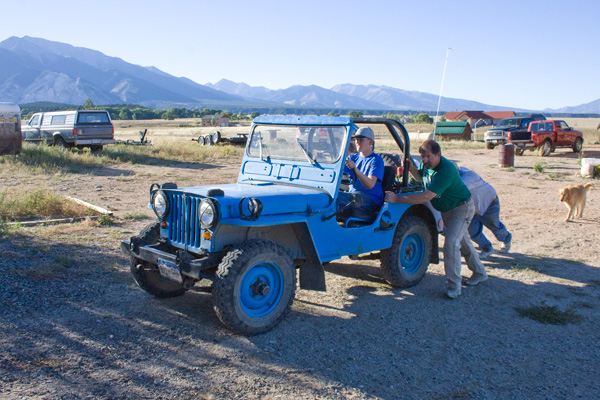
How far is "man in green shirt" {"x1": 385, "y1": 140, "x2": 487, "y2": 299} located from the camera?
218 inches

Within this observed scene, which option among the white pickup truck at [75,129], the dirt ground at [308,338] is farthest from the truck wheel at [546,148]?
the white pickup truck at [75,129]

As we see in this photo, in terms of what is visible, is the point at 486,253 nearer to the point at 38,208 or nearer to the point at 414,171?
the point at 414,171

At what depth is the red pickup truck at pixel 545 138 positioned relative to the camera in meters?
25.5

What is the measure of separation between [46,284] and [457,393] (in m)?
4.22

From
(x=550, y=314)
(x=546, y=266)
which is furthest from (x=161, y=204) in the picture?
(x=546, y=266)

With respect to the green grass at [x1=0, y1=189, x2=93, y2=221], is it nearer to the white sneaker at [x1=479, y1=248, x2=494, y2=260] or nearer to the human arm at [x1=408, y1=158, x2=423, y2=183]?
the human arm at [x1=408, y1=158, x2=423, y2=183]

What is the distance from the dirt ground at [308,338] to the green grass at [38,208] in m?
2.02

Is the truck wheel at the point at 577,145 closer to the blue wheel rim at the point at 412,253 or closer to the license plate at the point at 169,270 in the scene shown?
the blue wheel rim at the point at 412,253

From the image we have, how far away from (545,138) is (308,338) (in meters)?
24.8

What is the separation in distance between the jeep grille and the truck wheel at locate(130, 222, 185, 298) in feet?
1.19

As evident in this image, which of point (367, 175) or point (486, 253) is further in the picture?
point (486, 253)

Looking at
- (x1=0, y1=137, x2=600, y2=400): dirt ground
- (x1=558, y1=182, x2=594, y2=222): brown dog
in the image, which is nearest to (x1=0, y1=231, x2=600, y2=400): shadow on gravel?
(x1=0, y1=137, x2=600, y2=400): dirt ground

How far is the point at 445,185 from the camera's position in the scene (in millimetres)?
5559

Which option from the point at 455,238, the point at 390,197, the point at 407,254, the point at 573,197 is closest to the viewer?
the point at 390,197
